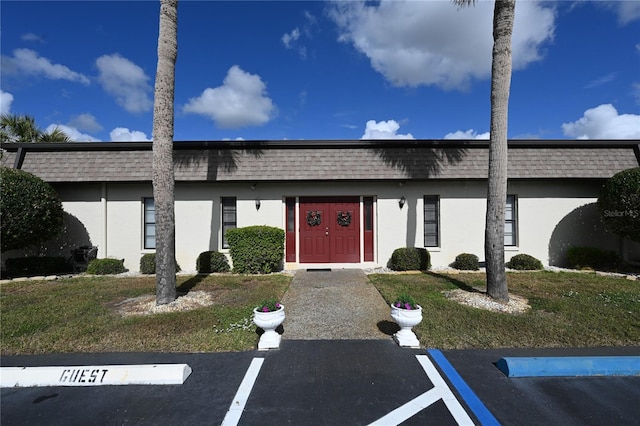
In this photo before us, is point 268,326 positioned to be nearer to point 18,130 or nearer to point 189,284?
point 189,284

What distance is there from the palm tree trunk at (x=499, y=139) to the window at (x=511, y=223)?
499 cm

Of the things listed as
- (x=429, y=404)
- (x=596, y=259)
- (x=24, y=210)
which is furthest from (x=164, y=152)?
(x=596, y=259)

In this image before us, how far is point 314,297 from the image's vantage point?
21.9 feet

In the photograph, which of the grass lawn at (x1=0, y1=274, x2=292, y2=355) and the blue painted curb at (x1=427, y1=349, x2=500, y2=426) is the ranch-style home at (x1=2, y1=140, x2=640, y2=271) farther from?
the blue painted curb at (x1=427, y1=349, x2=500, y2=426)

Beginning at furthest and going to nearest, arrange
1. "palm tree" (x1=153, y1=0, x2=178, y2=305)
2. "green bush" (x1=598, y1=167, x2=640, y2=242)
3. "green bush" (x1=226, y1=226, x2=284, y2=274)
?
1. "green bush" (x1=226, y1=226, x2=284, y2=274)
2. "green bush" (x1=598, y1=167, x2=640, y2=242)
3. "palm tree" (x1=153, y1=0, x2=178, y2=305)

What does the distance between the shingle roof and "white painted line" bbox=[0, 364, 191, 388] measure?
695cm

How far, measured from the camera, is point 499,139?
6.16 metres

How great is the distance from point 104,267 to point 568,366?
11464mm

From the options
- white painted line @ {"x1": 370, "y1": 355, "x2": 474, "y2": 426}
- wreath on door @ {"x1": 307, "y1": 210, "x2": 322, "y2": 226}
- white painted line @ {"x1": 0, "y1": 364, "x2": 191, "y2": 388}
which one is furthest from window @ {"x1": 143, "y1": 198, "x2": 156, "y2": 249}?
white painted line @ {"x1": 370, "y1": 355, "x2": 474, "y2": 426}

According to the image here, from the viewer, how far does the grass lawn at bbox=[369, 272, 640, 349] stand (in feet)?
14.4

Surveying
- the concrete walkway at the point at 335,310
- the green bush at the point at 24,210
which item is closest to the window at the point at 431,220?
the concrete walkway at the point at 335,310

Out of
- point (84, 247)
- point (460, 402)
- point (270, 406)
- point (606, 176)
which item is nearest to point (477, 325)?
point (460, 402)

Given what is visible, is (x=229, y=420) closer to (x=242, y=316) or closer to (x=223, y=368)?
(x=223, y=368)

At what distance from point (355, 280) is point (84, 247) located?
356 inches
